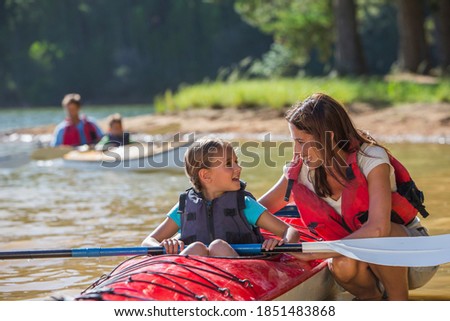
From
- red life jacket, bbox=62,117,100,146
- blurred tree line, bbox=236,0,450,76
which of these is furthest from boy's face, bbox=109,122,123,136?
blurred tree line, bbox=236,0,450,76

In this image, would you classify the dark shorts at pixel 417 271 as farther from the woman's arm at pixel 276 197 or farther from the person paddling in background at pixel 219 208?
the woman's arm at pixel 276 197

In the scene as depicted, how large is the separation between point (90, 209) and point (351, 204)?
4.79 metres

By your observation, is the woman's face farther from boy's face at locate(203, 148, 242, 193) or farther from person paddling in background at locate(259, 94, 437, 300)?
boy's face at locate(203, 148, 242, 193)

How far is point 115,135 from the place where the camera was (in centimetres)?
1191

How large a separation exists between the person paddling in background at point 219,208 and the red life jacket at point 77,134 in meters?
8.63

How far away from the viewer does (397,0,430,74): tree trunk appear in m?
21.7

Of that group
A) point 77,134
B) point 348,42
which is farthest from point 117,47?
point 77,134

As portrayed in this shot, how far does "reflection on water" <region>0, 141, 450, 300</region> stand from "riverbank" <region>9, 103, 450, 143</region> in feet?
4.92

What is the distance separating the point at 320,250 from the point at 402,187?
0.55 m

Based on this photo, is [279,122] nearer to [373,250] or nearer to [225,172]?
[225,172]

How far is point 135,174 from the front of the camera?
11977mm

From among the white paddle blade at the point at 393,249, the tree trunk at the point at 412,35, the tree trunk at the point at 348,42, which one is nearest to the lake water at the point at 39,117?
the tree trunk at the point at 348,42
